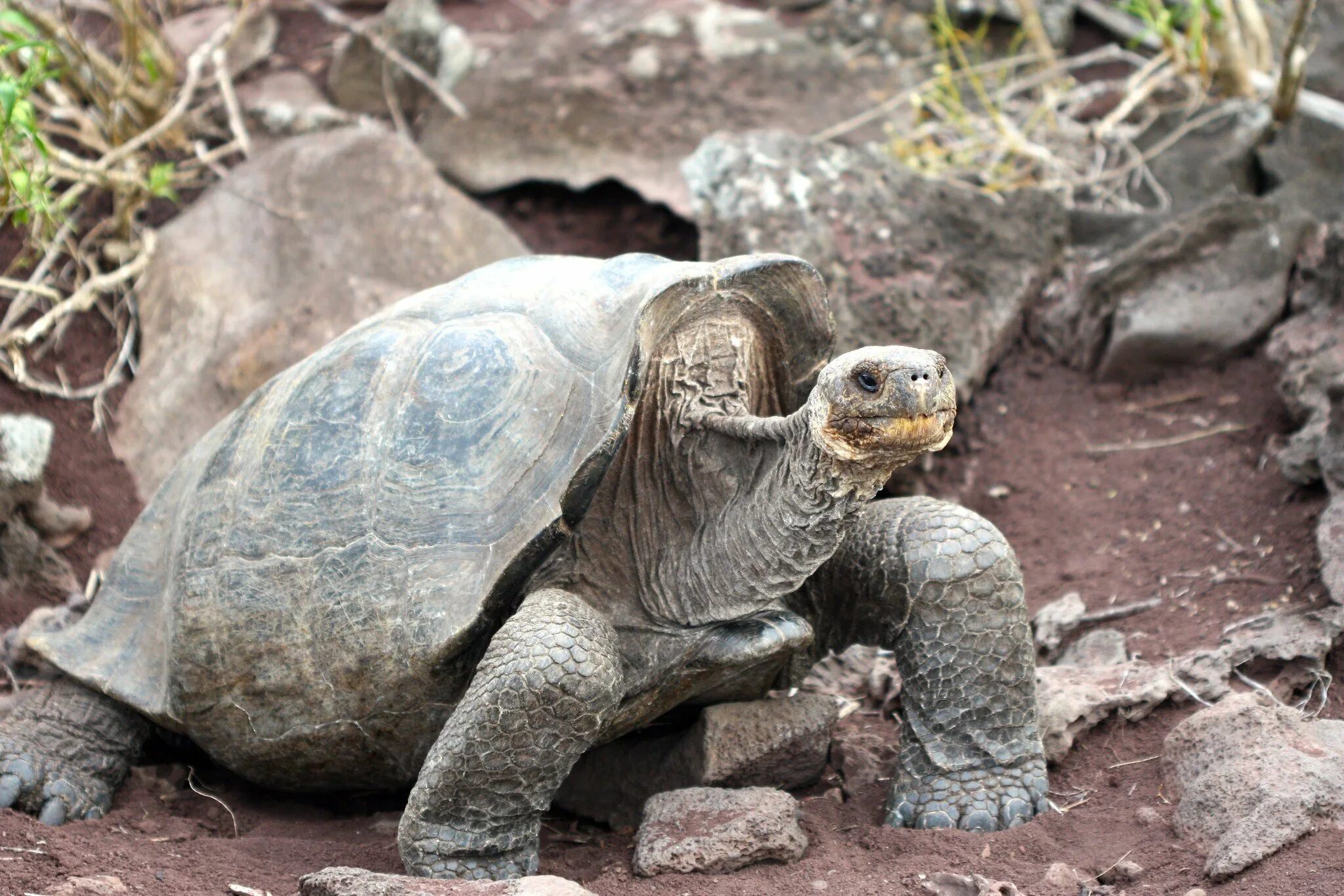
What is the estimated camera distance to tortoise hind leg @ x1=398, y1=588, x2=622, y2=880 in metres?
3.11

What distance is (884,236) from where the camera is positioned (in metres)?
5.47

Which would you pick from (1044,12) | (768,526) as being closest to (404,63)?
(1044,12)

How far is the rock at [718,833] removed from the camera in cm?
313

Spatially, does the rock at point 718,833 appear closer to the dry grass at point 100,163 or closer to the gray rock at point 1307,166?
the dry grass at point 100,163

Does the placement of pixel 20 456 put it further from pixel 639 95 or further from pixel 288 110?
pixel 639 95

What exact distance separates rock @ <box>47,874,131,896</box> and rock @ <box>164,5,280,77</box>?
17.3 ft

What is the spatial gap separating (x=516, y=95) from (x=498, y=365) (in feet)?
12.9

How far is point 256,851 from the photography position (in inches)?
135

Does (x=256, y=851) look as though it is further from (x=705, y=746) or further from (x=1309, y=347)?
(x=1309, y=347)

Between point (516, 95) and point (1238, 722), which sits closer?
point (1238, 722)

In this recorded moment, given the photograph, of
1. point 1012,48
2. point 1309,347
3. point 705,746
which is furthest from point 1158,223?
point 705,746

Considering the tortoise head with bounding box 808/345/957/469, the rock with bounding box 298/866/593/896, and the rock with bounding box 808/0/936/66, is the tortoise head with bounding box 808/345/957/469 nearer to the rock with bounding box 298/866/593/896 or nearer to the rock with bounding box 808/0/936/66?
the rock with bounding box 298/866/593/896

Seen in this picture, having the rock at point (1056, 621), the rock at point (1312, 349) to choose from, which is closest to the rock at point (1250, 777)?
the rock at point (1056, 621)

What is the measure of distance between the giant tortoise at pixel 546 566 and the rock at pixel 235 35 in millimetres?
4221
